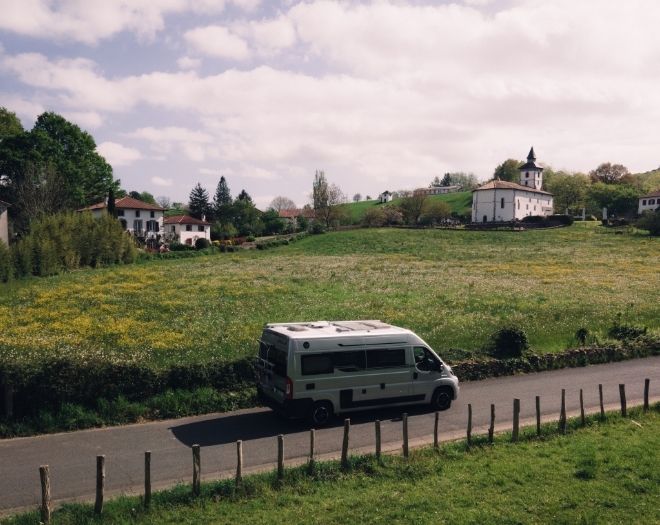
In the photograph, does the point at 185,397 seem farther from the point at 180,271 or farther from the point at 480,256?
the point at 480,256

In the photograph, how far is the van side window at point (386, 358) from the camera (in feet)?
55.3

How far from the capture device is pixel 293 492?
11688 millimetres

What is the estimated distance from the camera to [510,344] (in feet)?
74.4

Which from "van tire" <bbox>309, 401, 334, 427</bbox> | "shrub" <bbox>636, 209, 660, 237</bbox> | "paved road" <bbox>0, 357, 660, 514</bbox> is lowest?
"paved road" <bbox>0, 357, 660, 514</bbox>

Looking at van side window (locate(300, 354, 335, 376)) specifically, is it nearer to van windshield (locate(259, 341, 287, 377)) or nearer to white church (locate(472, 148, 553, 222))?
van windshield (locate(259, 341, 287, 377))

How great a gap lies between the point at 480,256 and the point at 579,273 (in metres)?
16.6

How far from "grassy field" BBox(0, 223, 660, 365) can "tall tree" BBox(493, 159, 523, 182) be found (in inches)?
4022

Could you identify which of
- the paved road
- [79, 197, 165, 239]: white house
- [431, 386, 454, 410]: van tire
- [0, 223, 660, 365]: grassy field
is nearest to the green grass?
the paved road

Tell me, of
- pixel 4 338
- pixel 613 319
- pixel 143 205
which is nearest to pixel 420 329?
pixel 613 319

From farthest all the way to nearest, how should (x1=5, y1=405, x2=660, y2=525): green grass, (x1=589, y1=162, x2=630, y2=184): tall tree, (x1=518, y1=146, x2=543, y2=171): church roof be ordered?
(x1=589, y1=162, x2=630, y2=184): tall tree → (x1=518, y1=146, x2=543, y2=171): church roof → (x1=5, y1=405, x2=660, y2=525): green grass

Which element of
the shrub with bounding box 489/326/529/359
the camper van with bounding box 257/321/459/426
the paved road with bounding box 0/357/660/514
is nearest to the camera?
the paved road with bounding box 0/357/660/514

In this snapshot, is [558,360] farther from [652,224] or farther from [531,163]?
[531,163]

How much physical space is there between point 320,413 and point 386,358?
259 centimetres

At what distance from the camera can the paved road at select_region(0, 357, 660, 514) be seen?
1252cm
